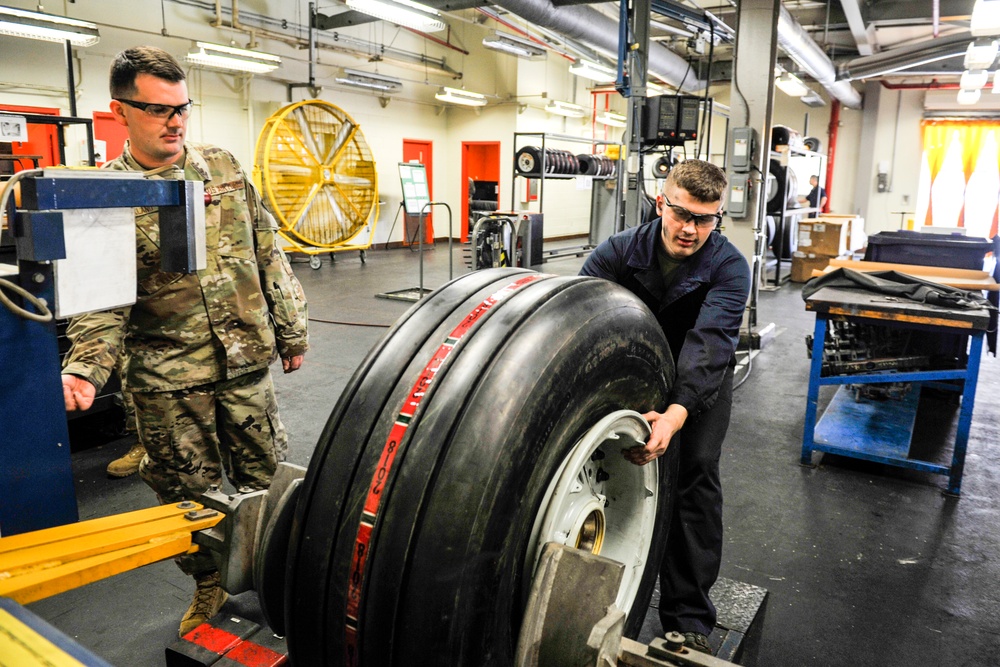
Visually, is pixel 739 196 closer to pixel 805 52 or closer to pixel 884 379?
pixel 884 379

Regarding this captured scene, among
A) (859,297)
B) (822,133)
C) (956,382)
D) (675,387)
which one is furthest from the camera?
(822,133)

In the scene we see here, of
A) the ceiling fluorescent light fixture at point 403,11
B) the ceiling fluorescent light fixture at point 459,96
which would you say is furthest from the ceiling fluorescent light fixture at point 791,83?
the ceiling fluorescent light fixture at point 403,11

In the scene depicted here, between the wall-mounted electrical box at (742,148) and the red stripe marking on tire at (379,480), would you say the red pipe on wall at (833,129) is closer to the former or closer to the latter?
the wall-mounted electrical box at (742,148)

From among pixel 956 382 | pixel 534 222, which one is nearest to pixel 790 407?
pixel 956 382

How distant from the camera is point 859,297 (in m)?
3.47

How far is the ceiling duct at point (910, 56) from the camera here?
332 inches

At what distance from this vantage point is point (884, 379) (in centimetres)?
328

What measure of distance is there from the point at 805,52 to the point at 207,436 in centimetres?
853

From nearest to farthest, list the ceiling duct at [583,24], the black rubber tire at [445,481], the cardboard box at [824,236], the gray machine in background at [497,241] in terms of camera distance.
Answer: the black rubber tire at [445,481] < the ceiling duct at [583,24] < the gray machine in background at [497,241] < the cardboard box at [824,236]

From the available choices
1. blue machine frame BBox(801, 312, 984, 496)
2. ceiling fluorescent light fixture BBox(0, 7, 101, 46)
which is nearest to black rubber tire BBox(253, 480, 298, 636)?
blue machine frame BBox(801, 312, 984, 496)

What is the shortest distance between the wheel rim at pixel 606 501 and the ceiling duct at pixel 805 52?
5.35 metres

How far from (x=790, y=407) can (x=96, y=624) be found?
379cm

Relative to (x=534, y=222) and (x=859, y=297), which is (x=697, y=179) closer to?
(x=859, y=297)

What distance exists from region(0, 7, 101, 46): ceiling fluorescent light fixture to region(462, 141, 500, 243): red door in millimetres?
7864
